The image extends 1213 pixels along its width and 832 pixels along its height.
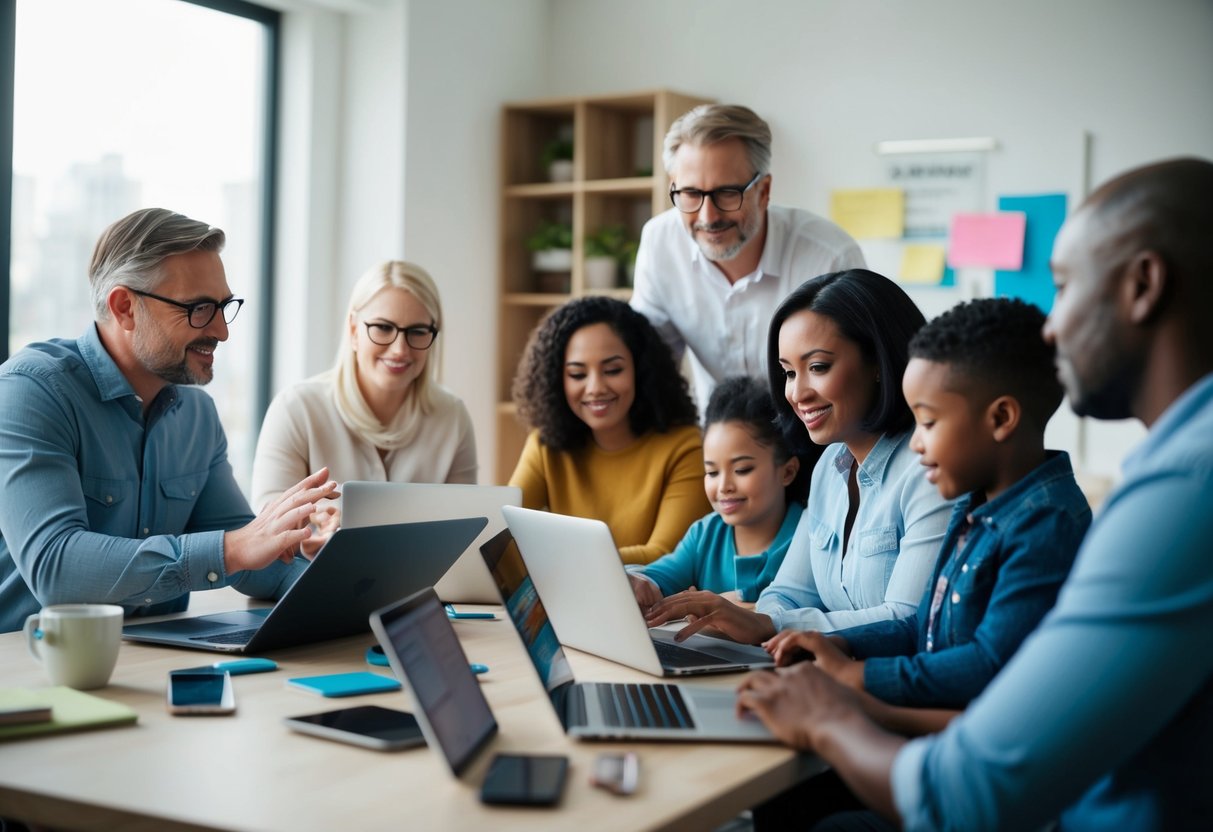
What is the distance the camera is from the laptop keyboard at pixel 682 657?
5.05 ft

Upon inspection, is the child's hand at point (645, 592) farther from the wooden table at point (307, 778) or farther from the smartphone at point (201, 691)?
the smartphone at point (201, 691)

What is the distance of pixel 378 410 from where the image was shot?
Result: 2.77 metres

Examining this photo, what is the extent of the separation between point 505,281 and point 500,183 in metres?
0.38

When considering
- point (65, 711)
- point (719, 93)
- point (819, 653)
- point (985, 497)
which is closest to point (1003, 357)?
point (985, 497)

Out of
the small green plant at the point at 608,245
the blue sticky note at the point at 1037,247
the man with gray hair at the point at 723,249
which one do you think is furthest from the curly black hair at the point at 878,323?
the small green plant at the point at 608,245

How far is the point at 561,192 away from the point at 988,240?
61.3 inches

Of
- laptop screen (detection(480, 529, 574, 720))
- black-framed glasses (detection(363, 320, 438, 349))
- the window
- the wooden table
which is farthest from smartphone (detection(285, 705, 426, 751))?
the window

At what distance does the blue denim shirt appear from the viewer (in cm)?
131

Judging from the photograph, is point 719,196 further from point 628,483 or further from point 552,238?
point 552,238

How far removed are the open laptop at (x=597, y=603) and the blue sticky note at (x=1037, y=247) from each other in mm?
2551

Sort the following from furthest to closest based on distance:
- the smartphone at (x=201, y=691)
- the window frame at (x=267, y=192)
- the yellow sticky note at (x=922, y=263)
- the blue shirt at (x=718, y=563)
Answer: the window frame at (x=267, y=192)
the yellow sticky note at (x=922, y=263)
the blue shirt at (x=718, y=563)
the smartphone at (x=201, y=691)

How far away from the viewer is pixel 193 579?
1724 mm

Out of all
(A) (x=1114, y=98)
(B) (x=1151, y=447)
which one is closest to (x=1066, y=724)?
(B) (x=1151, y=447)

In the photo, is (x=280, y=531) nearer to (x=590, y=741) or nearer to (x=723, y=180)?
(x=590, y=741)
